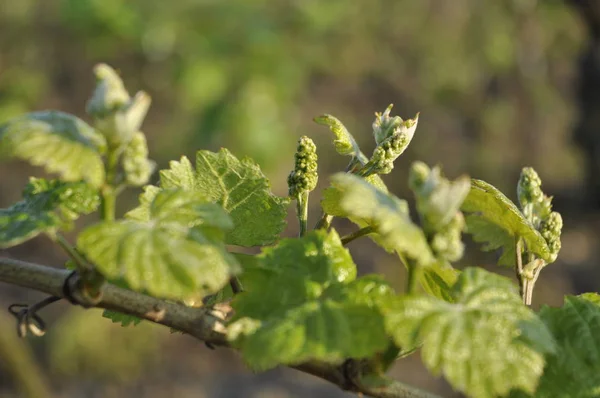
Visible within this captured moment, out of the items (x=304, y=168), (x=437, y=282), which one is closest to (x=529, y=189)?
(x=437, y=282)

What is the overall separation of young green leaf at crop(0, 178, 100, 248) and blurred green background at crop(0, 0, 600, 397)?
425 centimetres

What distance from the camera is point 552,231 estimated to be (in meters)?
0.77

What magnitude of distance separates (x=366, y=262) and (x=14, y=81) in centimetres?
400

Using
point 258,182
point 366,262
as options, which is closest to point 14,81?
point 366,262

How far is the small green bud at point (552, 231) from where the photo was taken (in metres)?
0.77

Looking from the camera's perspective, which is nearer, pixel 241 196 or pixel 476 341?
pixel 476 341

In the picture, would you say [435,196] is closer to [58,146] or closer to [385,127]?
[385,127]

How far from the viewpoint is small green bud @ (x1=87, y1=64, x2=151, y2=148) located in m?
0.60

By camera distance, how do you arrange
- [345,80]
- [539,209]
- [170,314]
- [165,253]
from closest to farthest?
[165,253]
[170,314]
[539,209]
[345,80]

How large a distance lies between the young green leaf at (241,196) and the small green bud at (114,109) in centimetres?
20

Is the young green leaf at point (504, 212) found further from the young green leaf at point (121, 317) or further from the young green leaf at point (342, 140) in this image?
the young green leaf at point (121, 317)

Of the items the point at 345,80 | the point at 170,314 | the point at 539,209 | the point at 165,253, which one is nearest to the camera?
the point at 165,253

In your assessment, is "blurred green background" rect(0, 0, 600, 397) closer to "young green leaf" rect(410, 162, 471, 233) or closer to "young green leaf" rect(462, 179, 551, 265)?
"young green leaf" rect(462, 179, 551, 265)

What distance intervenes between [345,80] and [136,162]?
737cm
